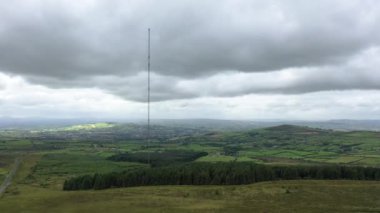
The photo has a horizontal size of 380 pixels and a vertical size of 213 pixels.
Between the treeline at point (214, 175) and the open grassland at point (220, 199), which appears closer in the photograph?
the open grassland at point (220, 199)

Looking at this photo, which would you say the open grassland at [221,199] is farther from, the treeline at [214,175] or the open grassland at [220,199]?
the treeline at [214,175]

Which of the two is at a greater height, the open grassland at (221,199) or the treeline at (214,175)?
the treeline at (214,175)

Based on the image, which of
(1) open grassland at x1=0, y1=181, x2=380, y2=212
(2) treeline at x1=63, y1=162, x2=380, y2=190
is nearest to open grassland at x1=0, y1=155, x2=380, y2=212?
(1) open grassland at x1=0, y1=181, x2=380, y2=212

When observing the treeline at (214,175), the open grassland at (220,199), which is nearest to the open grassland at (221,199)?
the open grassland at (220,199)

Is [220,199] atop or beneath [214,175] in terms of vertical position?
beneath

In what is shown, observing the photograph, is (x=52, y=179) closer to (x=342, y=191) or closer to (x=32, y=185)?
(x=32, y=185)

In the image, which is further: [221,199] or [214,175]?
[214,175]

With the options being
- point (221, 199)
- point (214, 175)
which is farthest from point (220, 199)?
point (214, 175)

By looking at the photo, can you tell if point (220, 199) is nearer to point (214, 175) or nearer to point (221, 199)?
point (221, 199)

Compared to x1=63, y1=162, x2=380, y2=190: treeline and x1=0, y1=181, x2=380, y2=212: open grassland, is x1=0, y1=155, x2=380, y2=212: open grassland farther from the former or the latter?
x1=63, y1=162, x2=380, y2=190: treeline

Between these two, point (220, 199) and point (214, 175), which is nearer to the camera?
point (220, 199)
